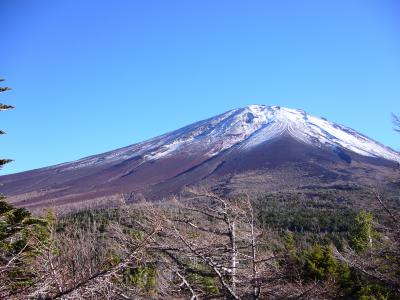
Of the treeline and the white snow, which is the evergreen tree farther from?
the white snow

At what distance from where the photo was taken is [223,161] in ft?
305

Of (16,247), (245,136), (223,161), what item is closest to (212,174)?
(223,161)

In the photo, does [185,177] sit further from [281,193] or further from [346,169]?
[346,169]

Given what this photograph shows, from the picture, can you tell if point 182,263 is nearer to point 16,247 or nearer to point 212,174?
point 16,247

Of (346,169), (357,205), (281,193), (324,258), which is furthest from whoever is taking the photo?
(346,169)

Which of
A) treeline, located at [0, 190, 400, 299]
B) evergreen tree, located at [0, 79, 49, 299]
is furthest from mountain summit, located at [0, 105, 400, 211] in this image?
treeline, located at [0, 190, 400, 299]

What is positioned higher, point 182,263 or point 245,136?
point 245,136

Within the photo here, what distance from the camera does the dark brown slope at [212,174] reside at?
75.1m

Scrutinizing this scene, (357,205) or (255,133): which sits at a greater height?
(255,133)

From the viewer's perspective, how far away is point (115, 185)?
87812 millimetres

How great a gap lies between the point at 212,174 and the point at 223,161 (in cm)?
1075

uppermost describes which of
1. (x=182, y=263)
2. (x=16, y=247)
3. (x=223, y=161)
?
(x=182, y=263)

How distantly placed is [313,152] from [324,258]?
75.6 metres

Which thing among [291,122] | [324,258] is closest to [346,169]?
[291,122]
